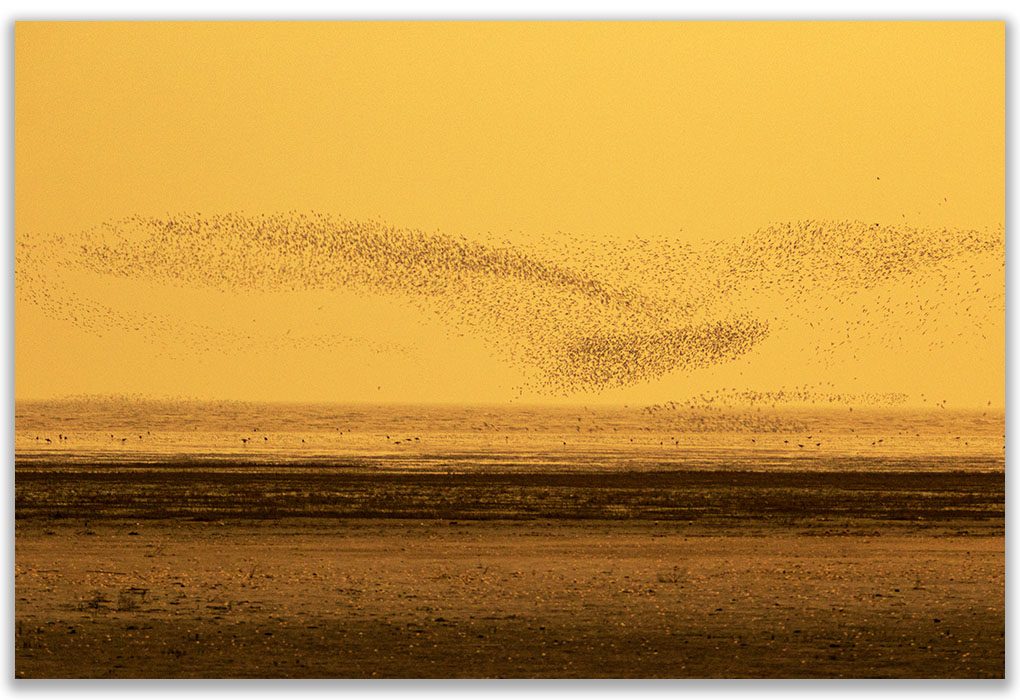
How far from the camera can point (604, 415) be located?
3652 mm

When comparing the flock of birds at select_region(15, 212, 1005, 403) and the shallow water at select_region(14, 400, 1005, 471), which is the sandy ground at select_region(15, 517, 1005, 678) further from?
the flock of birds at select_region(15, 212, 1005, 403)

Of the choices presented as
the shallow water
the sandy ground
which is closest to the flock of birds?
the shallow water

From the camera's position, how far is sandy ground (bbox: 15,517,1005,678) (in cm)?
363

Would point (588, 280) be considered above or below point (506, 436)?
above

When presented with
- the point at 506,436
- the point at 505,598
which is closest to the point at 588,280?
the point at 506,436

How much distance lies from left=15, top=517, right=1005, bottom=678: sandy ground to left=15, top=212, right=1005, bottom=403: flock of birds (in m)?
0.40

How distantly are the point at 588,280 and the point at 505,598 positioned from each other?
80 cm

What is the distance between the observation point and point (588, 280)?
3.64 metres

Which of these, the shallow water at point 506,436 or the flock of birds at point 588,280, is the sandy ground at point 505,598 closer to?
the shallow water at point 506,436

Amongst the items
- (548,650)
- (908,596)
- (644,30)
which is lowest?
(548,650)

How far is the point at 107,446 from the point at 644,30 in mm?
1648

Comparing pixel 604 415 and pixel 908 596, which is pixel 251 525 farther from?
pixel 908 596

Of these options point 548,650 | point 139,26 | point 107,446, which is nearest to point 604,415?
point 548,650

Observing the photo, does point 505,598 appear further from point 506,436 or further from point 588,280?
point 588,280
